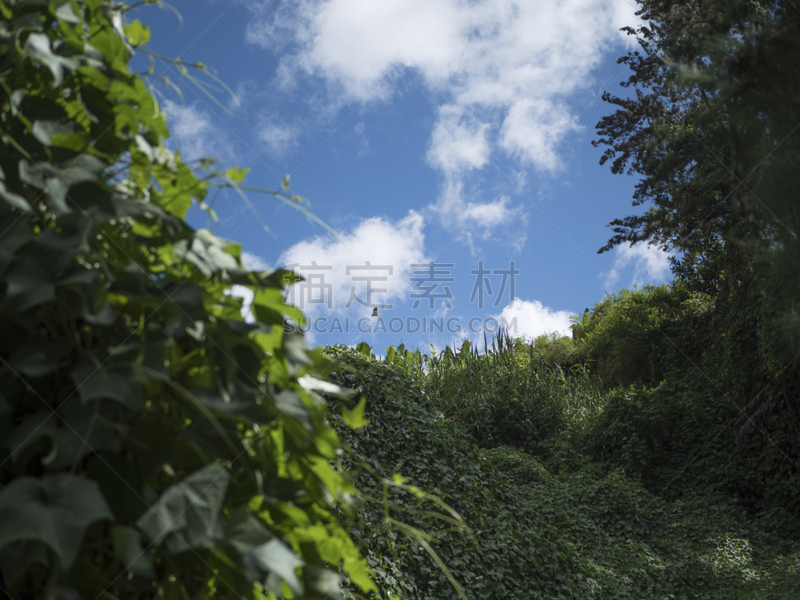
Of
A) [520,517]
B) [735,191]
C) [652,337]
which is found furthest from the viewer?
[652,337]

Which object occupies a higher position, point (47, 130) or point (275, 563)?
point (47, 130)

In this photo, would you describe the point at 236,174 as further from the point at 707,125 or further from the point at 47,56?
the point at 707,125

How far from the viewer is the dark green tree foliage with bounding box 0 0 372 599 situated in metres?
0.58

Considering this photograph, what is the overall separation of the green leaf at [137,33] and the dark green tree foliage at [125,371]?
7 centimetres

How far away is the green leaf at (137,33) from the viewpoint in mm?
896

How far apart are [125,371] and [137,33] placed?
60 cm

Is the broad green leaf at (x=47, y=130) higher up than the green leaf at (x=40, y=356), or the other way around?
the broad green leaf at (x=47, y=130)

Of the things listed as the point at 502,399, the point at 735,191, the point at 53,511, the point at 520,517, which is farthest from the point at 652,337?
the point at 53,511

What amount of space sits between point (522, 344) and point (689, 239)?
19.2ft

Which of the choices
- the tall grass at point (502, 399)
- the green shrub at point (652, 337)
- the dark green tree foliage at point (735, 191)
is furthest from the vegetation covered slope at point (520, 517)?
the green shrub at point (652, 337)

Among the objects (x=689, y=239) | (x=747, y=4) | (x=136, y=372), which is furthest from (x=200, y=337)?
(x=689, y=239)

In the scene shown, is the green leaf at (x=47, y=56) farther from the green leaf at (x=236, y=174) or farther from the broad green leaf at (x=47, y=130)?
the green leaf at (x=236, y=174)

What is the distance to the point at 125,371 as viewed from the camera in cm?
62

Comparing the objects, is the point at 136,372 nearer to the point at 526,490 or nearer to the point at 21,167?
the point at 21,167
